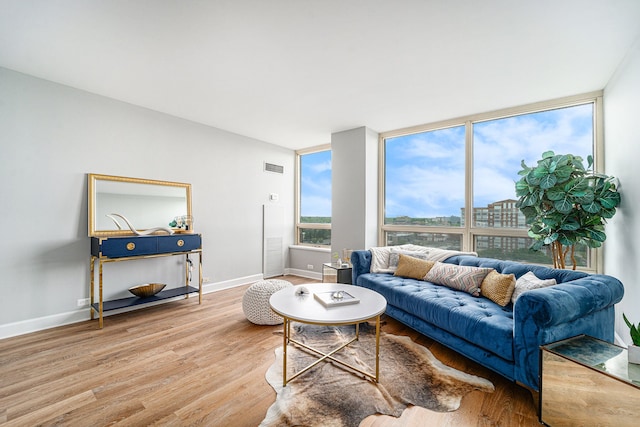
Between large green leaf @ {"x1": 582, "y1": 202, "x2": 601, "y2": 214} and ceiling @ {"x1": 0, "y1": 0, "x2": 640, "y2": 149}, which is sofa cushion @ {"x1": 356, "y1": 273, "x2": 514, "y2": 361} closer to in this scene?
large green leaf @ {"x1": 582, "y1": 202, "x2": 601, "y2": 214}

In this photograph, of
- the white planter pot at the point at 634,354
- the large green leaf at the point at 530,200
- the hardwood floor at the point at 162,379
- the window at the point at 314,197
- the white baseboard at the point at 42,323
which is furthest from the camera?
the window at the point at 314,197

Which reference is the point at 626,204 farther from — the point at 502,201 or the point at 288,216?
the point at 288,216

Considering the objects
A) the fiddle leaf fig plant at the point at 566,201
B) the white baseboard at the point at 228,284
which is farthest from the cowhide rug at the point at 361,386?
the white baseboard at the point at 228,284

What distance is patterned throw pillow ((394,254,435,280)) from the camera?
126 inches

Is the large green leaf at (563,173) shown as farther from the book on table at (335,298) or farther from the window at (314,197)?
the window at (314,197)

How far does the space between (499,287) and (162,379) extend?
114 inches

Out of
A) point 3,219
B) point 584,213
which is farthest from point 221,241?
point 584,213

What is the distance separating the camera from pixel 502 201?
3504 mm

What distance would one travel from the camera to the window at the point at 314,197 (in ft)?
17.6

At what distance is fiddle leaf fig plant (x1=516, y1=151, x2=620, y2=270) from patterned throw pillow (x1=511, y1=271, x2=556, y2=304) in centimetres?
60

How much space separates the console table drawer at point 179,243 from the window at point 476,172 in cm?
293

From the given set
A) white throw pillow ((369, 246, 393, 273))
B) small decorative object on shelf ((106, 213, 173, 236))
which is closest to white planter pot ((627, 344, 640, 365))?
white throw pillow ((369, 246, 393, 273))

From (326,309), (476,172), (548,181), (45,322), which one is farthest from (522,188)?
(45,322)

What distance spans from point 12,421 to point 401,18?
3604 millimetres
